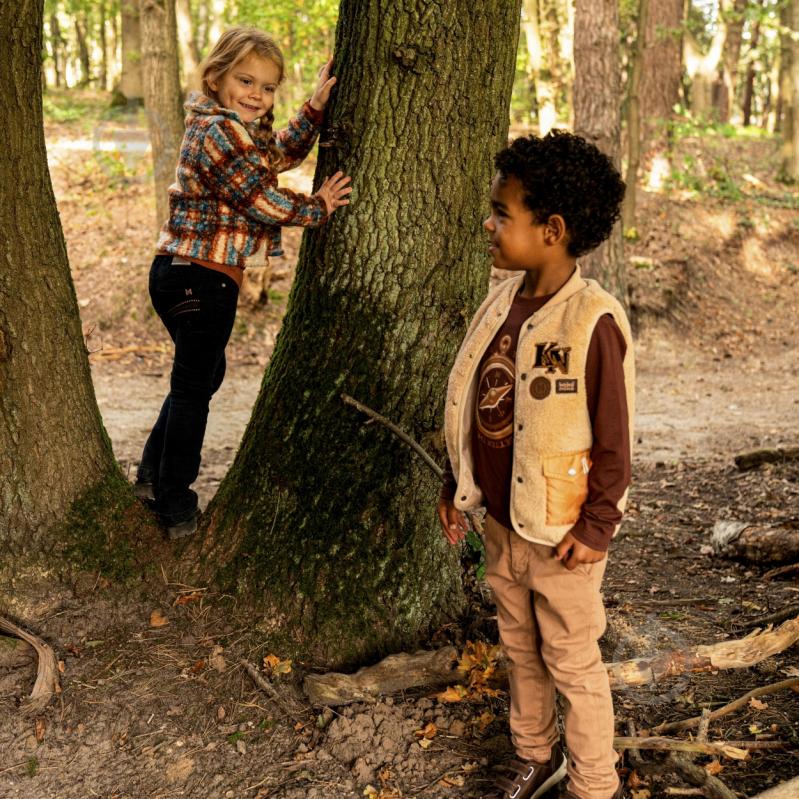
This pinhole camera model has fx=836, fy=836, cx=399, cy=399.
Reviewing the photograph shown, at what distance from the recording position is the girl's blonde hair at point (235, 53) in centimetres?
325

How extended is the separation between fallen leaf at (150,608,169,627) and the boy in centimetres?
144

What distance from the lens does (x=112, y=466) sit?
356 cm

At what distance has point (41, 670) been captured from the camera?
10.1ft

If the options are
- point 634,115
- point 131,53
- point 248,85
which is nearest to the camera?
point 248,85

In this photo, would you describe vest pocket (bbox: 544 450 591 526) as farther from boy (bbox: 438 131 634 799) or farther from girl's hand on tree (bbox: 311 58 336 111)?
girl's hand on tree (bbox: 311 58 336 111)

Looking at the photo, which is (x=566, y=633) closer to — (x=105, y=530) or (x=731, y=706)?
(x=731, y=706)

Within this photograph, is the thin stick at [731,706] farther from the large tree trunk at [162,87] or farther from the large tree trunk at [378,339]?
the large tree trunk at [162,87]

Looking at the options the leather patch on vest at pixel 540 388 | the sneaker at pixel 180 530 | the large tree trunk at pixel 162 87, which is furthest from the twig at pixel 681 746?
the large tree trunk at pixel 162 87

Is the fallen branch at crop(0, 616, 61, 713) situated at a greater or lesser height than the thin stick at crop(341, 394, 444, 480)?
lesser

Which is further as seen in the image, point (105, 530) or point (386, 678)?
point (105, 530)

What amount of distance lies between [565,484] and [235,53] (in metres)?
2.14

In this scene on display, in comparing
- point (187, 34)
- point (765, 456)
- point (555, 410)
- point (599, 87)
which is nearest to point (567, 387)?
point (555, 410)

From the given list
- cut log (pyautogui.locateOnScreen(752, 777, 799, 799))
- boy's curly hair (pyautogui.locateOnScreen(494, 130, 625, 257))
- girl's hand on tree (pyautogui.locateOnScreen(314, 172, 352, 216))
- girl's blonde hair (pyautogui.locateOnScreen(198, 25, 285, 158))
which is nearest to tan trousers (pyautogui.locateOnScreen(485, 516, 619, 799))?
cut log (pyautogui.locateOnScreen(752, 777, 799, 799))

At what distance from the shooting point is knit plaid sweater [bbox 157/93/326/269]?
3.14m
